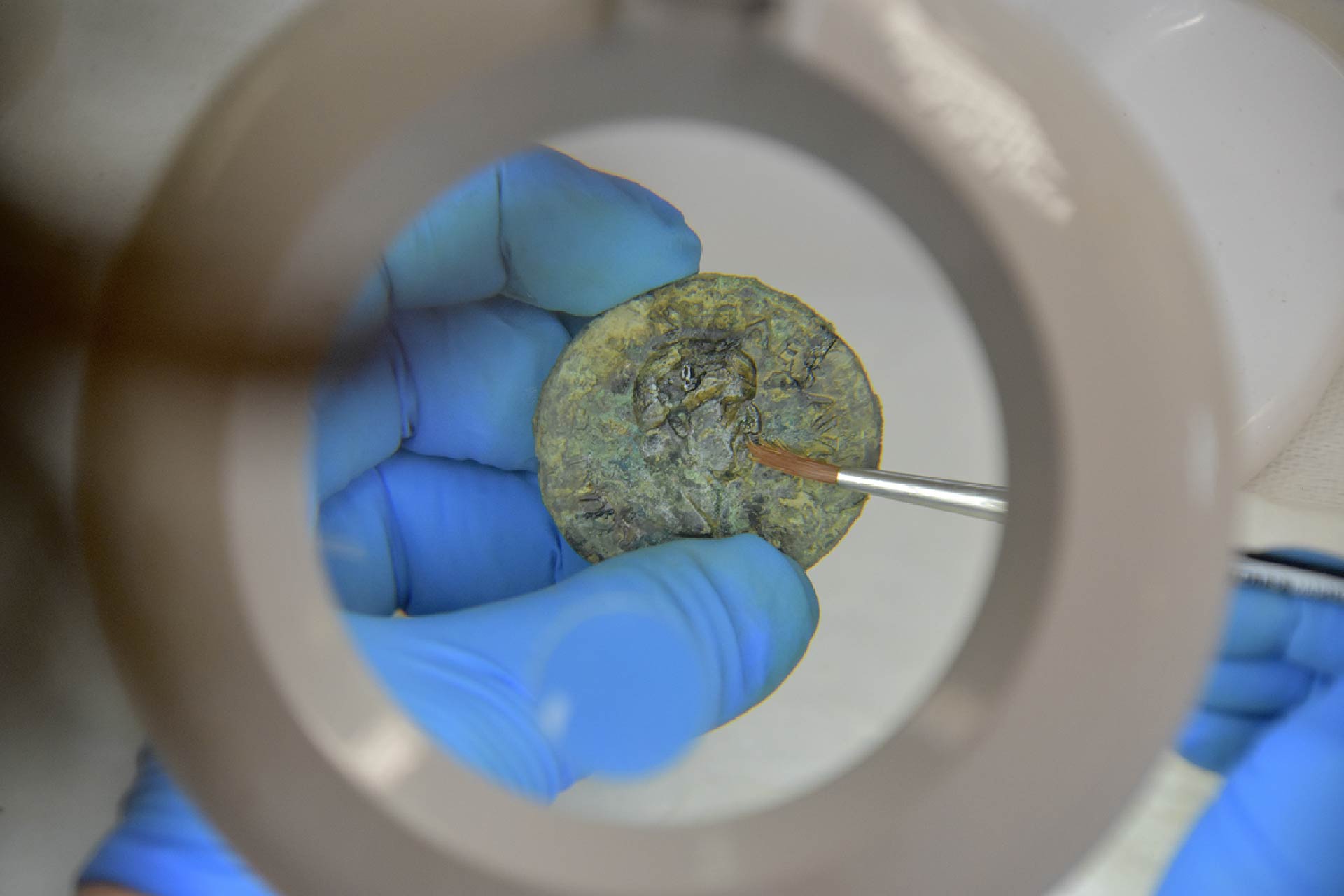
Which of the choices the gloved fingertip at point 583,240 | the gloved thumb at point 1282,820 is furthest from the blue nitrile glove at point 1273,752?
the gloved fingertip at point 583,240

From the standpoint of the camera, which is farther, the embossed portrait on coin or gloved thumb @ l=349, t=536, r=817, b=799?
the embossed portrait on coin

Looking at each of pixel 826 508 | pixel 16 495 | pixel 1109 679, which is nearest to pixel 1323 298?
pixel 826 508

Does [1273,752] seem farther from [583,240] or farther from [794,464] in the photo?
[583,240]

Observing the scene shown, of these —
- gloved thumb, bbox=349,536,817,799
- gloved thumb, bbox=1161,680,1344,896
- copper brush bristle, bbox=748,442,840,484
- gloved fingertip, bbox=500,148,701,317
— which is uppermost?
gloved fingertip, bbox=500,148,701,317

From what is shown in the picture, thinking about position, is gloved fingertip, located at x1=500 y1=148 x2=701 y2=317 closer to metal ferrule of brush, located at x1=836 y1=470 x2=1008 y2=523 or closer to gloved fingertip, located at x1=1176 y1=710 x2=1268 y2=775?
metal ferrule of brush, located at x1=836 y1=470 x2=1008 y2=523

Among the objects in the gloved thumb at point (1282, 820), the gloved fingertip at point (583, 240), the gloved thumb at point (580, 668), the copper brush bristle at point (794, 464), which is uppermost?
the gloved fingertip at point (583, 240)

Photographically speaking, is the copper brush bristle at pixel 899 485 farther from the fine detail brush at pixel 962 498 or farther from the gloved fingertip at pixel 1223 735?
the gloved fingertip at pixel 1223 735

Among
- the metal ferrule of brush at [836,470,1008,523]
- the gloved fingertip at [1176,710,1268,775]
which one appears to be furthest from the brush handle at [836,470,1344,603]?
the gloved fingertip at [1176,710,1268,775]

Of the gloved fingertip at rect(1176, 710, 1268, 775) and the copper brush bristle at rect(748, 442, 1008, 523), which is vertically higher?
the copper brush bristle at rect(748, 442, 1008, 523)
